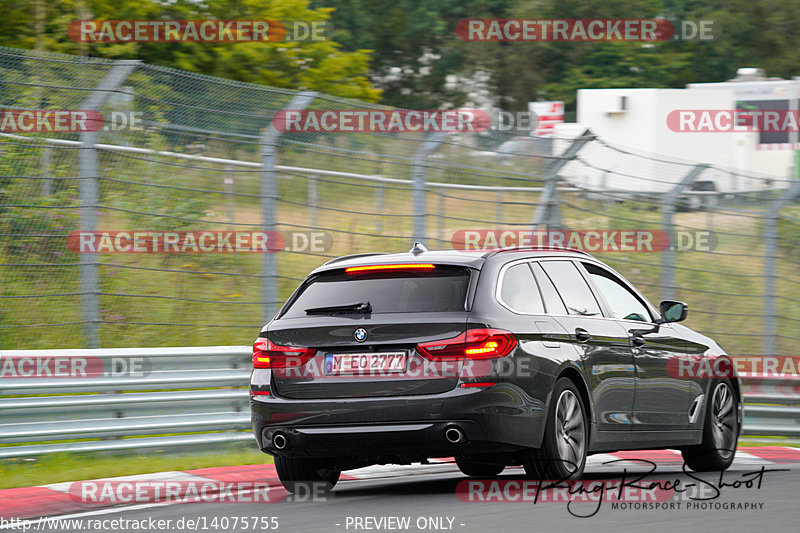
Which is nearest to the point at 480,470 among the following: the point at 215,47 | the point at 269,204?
the point at 269,204

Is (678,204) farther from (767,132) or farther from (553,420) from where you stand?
(767,132)

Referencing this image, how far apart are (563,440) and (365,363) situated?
A: 1383 mm

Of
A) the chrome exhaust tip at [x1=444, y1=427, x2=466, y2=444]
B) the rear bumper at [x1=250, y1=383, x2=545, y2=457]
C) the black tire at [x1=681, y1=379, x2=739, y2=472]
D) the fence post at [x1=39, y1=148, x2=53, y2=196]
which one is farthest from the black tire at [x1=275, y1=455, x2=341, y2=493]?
the fence post at [x1=39, y1=148, x2=53, y2=196]

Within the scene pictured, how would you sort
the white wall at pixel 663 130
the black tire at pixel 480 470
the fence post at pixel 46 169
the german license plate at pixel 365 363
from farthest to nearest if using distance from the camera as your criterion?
the white wall at pixel 663 130, the fence post at pixel 46 169, the black tire at pixel 480 470, the german license plate at pixel 365 363

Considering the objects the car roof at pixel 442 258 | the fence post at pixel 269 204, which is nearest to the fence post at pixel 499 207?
the fence post at pixel 269 204

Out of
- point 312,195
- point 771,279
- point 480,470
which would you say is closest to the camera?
point 480,470

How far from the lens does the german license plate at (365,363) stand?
7836 mm

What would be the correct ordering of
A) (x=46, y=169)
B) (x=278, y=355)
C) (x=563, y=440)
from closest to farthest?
(x=278, y=355), (x=563, y=440), (x=46, y=169)

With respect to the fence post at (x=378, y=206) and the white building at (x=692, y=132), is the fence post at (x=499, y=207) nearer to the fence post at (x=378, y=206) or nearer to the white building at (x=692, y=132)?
the fence post at (x=378, y=206)

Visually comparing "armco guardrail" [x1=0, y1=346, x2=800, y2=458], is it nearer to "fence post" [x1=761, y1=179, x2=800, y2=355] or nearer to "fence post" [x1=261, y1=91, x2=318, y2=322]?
"fence post" [x1=261, y1=91, x2=318, y2=322]

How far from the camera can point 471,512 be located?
7.45 meters

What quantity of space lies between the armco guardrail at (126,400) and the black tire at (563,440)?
3538 mm

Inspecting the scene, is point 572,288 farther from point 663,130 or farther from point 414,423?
point 663,130

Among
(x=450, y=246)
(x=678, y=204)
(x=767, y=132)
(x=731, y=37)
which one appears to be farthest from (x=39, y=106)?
(x=731, y=37)
